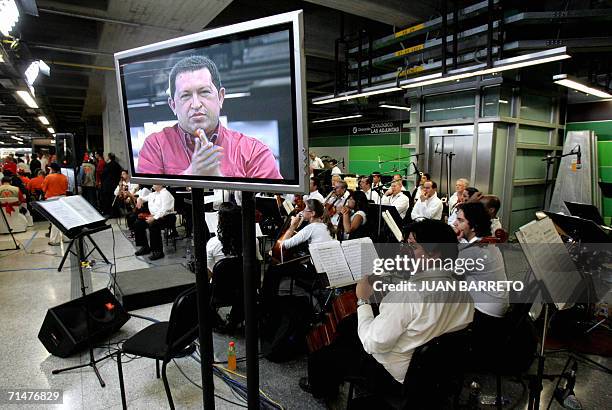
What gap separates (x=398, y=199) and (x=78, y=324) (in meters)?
5.06

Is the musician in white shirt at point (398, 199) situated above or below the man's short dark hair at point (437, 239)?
below

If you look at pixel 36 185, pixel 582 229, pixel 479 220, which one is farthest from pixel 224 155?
pixel 36 185

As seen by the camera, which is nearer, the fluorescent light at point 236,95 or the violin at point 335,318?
the fluorescent light at point 236,95

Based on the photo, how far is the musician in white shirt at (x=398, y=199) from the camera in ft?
20.8

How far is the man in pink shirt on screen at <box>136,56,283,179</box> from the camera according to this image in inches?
45.1

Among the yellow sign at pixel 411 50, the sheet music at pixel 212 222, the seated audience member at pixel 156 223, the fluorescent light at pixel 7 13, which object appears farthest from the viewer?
the seated audience member at pixel 156 223

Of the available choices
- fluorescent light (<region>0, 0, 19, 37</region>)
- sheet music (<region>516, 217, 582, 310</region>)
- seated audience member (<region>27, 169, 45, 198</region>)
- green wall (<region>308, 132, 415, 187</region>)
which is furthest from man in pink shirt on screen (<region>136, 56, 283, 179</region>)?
green wall (<region>308, 132, 415, 187</region>)

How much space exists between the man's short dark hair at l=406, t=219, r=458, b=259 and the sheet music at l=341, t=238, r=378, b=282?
0.70m

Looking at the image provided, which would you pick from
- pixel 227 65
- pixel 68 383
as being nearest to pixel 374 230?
pixel 68 383

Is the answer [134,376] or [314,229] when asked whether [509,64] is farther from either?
[134,376]

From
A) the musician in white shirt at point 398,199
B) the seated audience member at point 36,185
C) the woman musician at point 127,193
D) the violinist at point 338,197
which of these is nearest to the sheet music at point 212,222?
the violinist at point 338,197

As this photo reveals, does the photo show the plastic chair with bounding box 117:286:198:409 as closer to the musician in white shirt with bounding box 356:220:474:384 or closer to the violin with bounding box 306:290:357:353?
the violin with bounding box 306:290:357:353

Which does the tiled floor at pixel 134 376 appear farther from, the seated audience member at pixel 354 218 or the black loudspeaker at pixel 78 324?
the seated audience member at pixel 354 218

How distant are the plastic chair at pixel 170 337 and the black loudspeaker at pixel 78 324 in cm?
77
